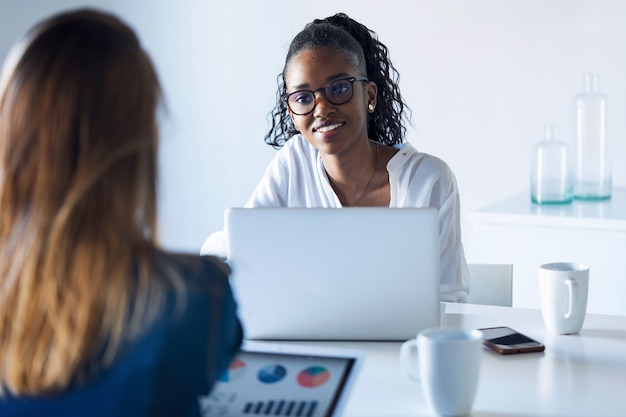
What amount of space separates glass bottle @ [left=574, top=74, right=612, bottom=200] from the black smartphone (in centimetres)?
145

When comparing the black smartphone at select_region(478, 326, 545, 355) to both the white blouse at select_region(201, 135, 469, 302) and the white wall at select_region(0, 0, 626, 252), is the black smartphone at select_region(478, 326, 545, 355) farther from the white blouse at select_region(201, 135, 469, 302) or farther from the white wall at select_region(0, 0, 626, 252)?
the white wall at select_region(0, 0, 626, 252)

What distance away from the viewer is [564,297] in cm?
151

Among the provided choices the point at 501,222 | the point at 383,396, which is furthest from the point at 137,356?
the point at 501,222

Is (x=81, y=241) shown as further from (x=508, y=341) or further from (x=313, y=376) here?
(x=508, y=341)

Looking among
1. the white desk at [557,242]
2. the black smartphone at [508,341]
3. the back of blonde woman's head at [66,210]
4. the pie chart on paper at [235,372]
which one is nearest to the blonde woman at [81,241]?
the back of blonde woman's head at [66,210]

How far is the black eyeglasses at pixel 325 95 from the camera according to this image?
6.77ft

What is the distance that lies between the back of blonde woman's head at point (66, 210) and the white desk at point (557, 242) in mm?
1893

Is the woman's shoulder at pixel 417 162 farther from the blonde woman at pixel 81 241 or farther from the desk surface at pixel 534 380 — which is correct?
the blonde woman at pixel 81 241

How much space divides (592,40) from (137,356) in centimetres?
243

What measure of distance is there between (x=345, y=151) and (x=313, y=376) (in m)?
0.99

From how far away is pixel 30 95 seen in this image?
88cm

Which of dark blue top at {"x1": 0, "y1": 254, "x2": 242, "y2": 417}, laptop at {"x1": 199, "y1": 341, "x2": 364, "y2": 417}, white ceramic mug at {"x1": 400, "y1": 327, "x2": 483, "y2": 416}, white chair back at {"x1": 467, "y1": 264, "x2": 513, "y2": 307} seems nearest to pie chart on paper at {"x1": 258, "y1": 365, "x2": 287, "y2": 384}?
laptop at {"x1": 199, "y1": 341, "x2": 364, "y2": 417}

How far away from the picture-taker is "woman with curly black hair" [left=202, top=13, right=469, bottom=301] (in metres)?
2.06

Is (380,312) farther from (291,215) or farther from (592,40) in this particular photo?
(592,40)
